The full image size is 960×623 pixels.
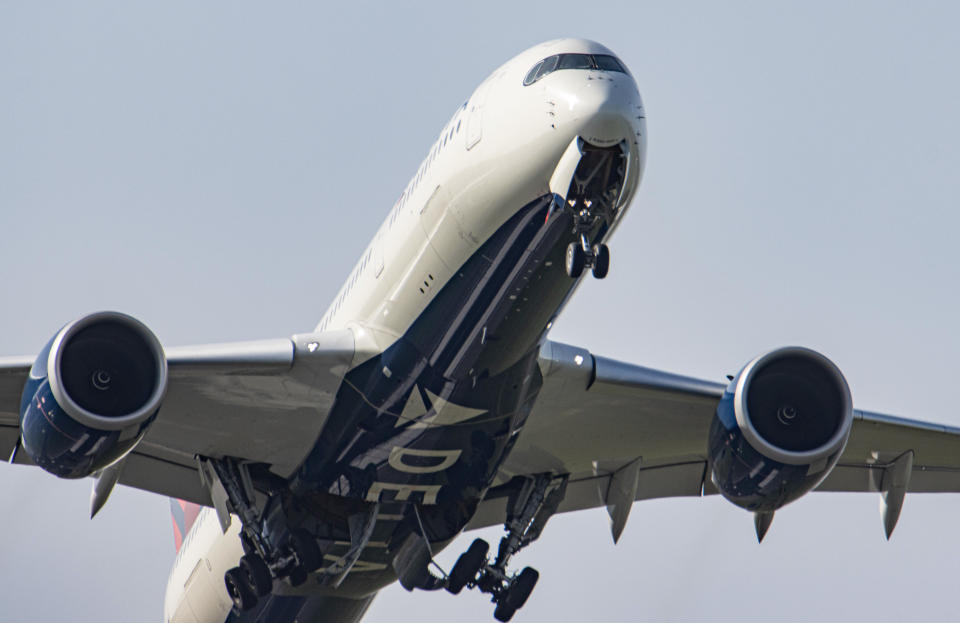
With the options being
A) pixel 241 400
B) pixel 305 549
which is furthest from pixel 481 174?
pixel 305 549

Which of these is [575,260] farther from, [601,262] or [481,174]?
[481,174]

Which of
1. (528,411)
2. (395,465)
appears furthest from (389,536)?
(528,411)

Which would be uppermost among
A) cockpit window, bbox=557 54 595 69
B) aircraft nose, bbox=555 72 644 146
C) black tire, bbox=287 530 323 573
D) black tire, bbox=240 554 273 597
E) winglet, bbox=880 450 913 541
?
cockpit window, bbox=557 54 595 69

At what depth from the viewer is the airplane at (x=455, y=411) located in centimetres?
1520

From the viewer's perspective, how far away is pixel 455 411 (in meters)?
16.5

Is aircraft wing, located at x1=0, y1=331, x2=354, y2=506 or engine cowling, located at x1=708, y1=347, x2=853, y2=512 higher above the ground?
engine cowling, located at x1=708, y1=347, x2=853, y2=512

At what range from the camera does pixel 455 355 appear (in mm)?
16109

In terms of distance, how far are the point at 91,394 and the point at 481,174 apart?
492 centimetres

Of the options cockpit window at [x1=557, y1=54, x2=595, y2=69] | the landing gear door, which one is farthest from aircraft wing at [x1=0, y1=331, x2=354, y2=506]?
cockpit window at [x1=557, y1=54, x2=595, y2=69]

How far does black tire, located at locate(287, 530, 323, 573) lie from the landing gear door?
611 centimetres

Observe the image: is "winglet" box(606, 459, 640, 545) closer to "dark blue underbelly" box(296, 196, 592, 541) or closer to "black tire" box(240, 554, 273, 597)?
"dark blue underbelly" box(296, 196, 592, 541)

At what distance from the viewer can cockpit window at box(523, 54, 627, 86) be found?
49.0ft

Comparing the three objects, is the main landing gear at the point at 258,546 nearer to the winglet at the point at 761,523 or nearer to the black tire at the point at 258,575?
the black tire at the point at 258,575

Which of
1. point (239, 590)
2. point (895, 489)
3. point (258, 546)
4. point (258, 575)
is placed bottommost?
point (239, 590)
